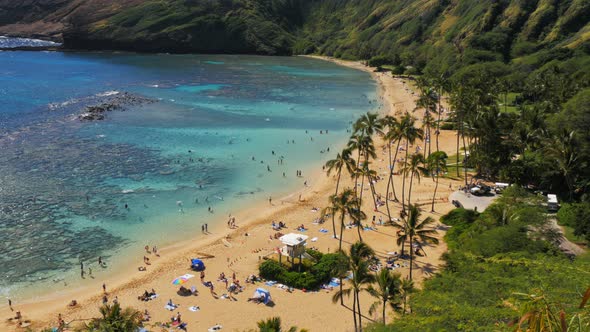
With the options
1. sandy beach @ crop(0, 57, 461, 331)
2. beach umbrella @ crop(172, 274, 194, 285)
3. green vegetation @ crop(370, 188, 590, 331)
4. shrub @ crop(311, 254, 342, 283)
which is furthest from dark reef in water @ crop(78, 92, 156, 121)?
green vegetation @ crop(370, 188, 590, 331)

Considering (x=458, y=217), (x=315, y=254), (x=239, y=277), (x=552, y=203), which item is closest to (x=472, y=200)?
(x=458, y=217)

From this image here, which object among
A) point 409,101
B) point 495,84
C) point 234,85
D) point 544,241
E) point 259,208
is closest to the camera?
point 544,241

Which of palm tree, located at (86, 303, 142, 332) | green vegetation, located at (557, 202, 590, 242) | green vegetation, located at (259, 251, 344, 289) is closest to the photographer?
palm tree, located at (86, 303, 142, 332)

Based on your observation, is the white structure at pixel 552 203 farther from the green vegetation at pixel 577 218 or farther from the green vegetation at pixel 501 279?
the green vegetation at pixel 501 279

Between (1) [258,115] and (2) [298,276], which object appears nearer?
(2) [298,276]

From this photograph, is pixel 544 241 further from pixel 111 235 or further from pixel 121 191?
pixel 121 191

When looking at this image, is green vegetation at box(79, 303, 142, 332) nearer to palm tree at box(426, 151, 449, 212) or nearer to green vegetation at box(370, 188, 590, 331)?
green vegetation at box(370, 188, 590, 331)

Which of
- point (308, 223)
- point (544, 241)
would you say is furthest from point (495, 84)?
point (544, 241)
